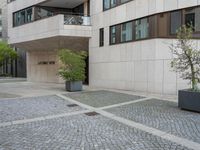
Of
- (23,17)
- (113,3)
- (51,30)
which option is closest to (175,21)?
(113,3)

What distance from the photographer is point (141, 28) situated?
15.9m

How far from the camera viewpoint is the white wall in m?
14.5

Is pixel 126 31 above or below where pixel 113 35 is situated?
above

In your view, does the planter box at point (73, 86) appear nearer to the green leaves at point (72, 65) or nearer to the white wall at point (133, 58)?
the green leaves at point (72, 65)

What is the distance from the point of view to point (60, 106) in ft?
35.2

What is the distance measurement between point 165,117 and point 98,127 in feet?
8.38

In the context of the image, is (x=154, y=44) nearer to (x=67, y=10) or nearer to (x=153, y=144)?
(x=153, y=144)

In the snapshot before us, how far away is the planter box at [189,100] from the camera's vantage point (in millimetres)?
9078

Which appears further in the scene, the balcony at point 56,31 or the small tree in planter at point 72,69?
the balcony at point 56,31

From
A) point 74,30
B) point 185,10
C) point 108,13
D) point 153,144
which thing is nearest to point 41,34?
point 74,30

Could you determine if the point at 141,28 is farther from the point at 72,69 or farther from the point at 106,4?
the point at 72,69

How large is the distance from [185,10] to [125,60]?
495 centimetres

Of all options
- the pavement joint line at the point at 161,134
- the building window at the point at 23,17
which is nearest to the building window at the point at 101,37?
the building window at the point at 23,17

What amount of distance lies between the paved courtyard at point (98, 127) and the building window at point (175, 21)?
18.6ft
